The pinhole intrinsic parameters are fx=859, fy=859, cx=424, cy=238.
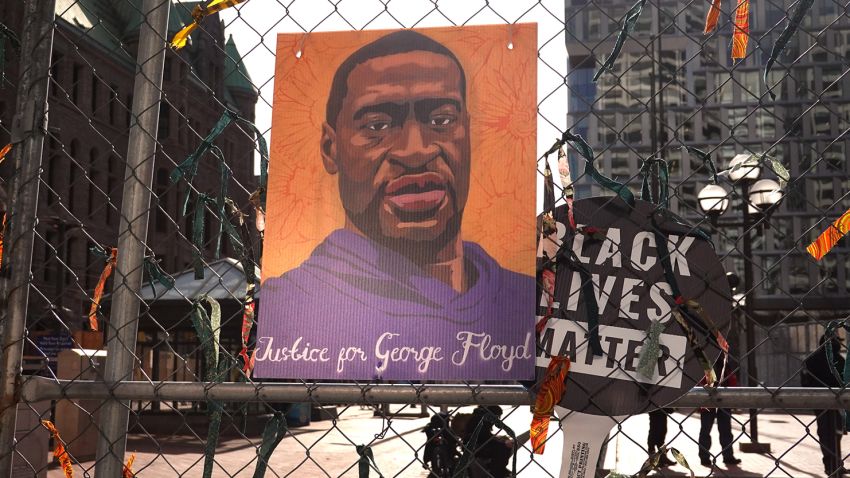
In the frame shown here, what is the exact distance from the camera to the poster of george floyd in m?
1.93

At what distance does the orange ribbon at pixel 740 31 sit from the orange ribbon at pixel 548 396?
0.80m

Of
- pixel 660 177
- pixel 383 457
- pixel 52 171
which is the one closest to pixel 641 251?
pixel 660 177

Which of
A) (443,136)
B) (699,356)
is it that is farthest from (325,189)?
(699,356)

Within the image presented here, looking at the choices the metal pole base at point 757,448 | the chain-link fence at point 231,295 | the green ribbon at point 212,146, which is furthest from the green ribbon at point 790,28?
the metal pole base at point 757,448

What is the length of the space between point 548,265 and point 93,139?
35605 millimetres

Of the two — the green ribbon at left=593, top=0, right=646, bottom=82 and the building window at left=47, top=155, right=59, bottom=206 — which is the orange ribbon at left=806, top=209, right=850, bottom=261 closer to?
the green ribbon at left=593, top=0, right=646, bottom=82

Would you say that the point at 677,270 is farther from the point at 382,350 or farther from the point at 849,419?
the point at 382,350

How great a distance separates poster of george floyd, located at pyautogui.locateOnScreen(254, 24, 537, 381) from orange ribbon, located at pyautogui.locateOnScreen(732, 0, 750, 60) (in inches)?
17.9

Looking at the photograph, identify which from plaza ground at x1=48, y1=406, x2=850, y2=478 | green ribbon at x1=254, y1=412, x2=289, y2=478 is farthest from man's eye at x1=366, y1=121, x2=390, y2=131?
plaza ground at x1=48, y1=406, x2=850, y2=478

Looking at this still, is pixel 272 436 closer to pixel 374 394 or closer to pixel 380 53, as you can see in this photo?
pixel 374 394

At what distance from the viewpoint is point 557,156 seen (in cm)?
201

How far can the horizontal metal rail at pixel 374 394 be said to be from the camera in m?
1.78

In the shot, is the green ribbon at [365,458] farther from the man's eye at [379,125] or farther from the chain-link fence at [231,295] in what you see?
the man's eye at [379,125]

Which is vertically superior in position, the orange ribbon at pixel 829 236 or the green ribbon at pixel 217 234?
the orange ribbon at pixel 829 236
